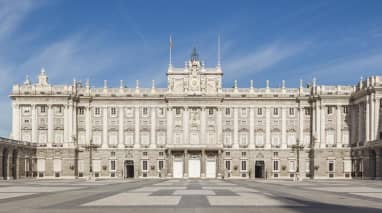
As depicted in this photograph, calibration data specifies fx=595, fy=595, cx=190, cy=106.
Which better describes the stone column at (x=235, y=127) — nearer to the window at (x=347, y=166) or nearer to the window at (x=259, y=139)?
the window at (x=259, y=139)

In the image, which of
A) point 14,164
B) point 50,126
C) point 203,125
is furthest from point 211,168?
point 14,164

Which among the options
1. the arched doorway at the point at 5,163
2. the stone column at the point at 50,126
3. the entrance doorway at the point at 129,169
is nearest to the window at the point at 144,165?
the entrance doorway at the point at 129,169

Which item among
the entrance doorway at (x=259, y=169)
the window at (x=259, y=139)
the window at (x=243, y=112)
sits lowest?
the entrance doorway at (x=259, y=169)

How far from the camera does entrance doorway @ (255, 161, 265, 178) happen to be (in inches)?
4673

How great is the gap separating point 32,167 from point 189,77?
35.0m

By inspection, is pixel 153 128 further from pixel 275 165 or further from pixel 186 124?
pixel 275 165

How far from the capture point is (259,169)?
120000 mm

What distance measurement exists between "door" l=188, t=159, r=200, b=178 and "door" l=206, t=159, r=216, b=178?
5.89 ft

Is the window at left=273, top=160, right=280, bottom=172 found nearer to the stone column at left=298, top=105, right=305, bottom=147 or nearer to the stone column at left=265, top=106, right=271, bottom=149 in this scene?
the stone column at left=265, top=106, right=271, bottom=149

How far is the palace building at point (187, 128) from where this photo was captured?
378 ft

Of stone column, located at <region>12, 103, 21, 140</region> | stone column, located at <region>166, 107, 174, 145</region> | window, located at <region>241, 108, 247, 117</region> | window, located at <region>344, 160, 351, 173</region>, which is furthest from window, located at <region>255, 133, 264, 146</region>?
stone column, located at <region>12, 103, 21, 140</region>

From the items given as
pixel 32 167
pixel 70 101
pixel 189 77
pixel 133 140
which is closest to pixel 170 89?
pixel 189 77

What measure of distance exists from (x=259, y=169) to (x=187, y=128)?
16878 mm

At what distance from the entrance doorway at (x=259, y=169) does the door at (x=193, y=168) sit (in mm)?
11831
